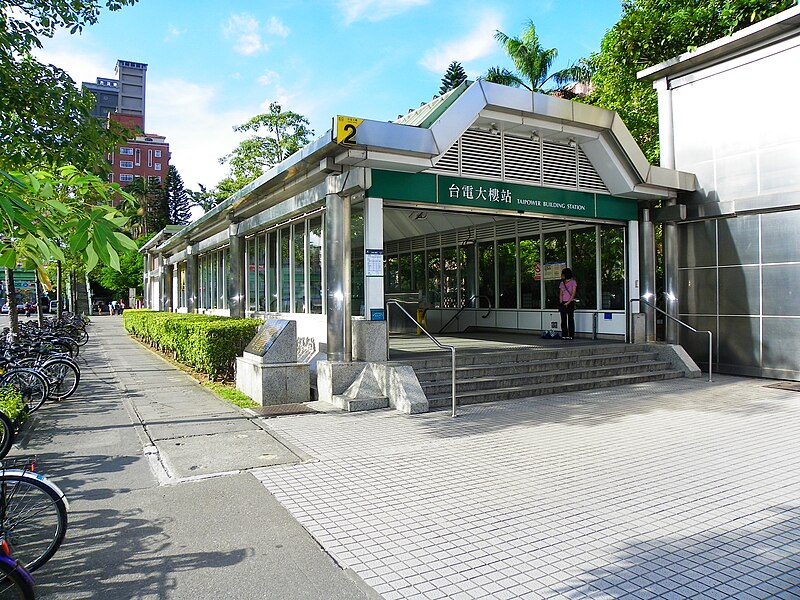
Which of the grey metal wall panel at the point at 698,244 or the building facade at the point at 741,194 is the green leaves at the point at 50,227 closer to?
the building facade at the point at 741,194

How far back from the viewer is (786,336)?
1170 cm

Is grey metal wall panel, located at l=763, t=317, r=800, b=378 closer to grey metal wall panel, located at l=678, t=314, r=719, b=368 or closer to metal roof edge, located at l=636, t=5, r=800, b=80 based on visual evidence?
grey metal wall panel, located at l=678, t=314, r=719, b=368

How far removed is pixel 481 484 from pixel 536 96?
7804 millimetres

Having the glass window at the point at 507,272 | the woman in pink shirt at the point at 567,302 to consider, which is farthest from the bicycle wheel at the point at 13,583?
the glass window at the point at 507,272

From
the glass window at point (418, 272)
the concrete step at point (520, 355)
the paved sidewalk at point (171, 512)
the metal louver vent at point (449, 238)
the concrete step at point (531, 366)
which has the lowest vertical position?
the paved sidewalk at point (171, 512)

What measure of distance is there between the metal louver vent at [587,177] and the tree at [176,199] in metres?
74.6

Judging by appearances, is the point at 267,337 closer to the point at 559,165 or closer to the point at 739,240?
the point at 559,165

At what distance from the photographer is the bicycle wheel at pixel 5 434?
6.10 m

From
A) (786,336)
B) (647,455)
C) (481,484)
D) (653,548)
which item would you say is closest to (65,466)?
(481,484)

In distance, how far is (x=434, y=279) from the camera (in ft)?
62.7

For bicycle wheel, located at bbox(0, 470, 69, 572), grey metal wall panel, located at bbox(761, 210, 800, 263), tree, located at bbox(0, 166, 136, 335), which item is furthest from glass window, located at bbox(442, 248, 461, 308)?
tree, located at bbox(0, 166, 136, 335)

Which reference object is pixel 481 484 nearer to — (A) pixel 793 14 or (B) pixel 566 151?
(B) pixel 566 151

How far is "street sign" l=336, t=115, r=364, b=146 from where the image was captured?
8844 mm

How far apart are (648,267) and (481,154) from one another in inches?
190
